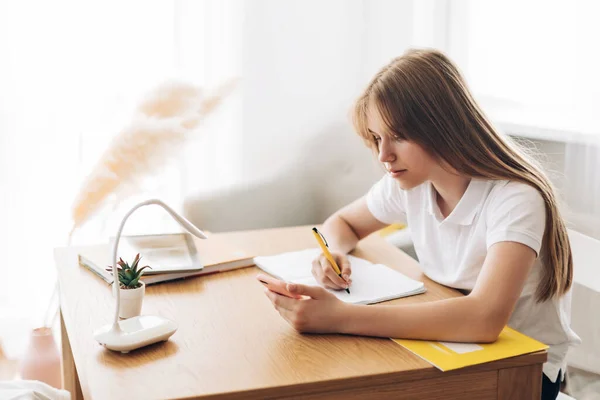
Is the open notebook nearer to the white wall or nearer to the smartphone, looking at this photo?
the smartphone

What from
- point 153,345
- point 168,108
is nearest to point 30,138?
point 168,108

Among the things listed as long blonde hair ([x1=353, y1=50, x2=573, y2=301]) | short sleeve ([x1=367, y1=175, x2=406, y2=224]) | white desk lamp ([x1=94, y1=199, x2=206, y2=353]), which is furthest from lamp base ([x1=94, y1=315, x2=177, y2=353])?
short sleeve ([x1=367, y1=175, x2=406, y2=224])

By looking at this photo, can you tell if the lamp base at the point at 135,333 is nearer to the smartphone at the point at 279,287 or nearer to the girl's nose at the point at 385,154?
the smartphone at the point at 279,287

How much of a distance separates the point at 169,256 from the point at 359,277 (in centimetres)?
41

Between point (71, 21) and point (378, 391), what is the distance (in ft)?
5.75

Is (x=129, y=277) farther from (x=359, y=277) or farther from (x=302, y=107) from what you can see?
(x=302, y=107)

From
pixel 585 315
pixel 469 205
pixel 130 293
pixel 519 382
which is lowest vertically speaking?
pixel 585 315

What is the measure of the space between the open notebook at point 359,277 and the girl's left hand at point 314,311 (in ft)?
0.42

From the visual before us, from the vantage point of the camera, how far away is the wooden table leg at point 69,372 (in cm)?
166

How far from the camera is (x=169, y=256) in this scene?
1.65 metres

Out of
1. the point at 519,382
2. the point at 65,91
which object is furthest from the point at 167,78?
the point at 519,382

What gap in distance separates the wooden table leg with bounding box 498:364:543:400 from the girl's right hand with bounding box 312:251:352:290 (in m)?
0.36

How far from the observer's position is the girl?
1.28 meters

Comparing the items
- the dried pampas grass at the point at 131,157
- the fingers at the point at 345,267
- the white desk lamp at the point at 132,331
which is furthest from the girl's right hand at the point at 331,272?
the dried pampas grass at the point at 131,157
